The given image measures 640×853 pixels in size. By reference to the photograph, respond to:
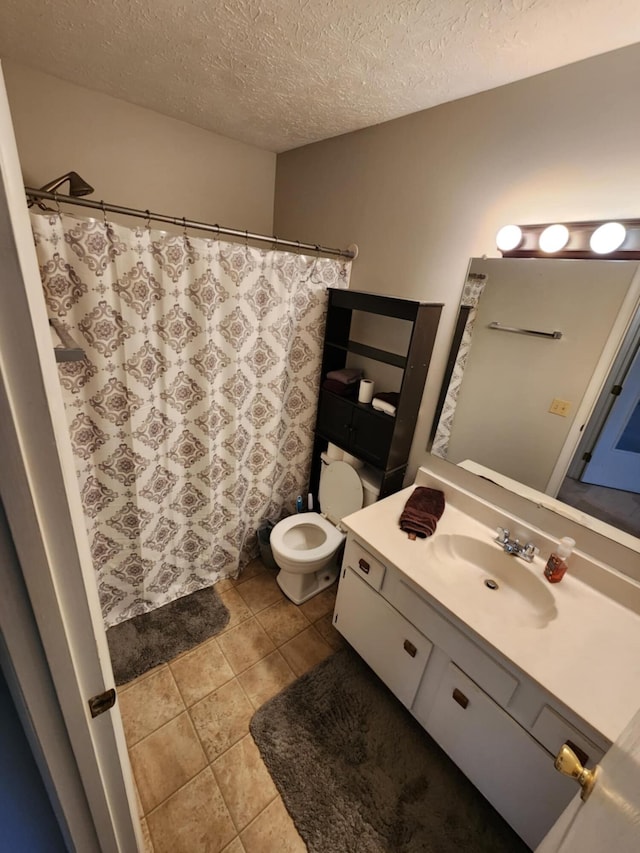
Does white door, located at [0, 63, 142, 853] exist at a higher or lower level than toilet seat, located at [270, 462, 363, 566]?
higher

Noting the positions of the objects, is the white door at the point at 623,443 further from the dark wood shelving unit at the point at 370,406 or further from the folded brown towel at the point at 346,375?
the folded brown towel at the point at 346,375

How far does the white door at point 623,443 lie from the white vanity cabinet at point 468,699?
0.72 m

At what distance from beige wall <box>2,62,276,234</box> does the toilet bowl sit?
5.72ft

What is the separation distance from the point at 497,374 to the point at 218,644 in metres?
1.79

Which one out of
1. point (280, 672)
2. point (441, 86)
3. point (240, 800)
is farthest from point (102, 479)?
point (441, 86)

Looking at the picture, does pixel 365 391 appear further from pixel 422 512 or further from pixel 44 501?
pixel 44 501

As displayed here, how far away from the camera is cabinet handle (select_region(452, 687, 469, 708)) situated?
1.15 metres

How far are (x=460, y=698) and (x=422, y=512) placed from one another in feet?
2.09

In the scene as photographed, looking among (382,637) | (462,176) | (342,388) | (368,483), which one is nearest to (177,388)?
(342,388)

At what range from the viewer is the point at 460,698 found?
1164 mm

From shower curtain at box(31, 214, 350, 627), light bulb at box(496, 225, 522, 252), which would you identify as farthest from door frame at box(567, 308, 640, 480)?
shower curtain at box(31, 214, 350, 627)

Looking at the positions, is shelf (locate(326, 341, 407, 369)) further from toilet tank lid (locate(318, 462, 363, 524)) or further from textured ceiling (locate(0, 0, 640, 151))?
textured ceiling (locate(0, 0, 640, 151))

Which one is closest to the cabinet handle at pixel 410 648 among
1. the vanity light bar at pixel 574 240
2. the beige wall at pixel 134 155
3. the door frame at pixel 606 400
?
the door frame at pixel 606 400

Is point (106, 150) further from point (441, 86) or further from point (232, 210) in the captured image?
point (441, 86)
